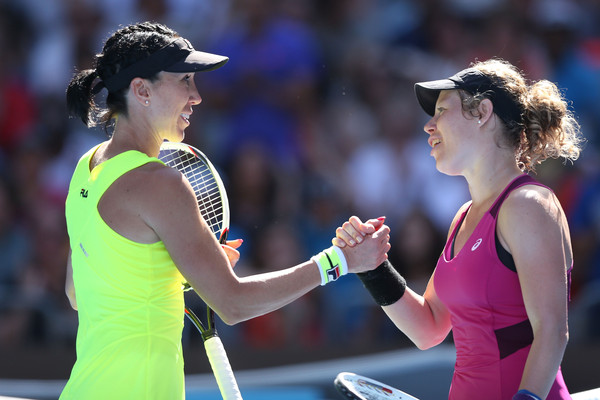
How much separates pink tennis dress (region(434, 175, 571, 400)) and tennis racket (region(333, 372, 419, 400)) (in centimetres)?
22

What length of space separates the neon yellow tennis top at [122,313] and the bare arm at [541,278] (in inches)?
39.9

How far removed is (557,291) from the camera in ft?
7.72

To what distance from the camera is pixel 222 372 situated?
2.72m

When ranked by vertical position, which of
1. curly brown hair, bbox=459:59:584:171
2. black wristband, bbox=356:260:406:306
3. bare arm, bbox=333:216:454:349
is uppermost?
curly brown hair, bbox=459:59:584:171

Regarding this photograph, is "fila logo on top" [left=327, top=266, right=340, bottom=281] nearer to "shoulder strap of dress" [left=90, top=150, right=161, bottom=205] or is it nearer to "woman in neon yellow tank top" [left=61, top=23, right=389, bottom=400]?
"woman in neon yellow tank top" [left=61, top=23, right=389, bottom=400]

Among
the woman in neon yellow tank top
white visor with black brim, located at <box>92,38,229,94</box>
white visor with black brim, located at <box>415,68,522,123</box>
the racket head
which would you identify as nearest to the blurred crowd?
the racket head

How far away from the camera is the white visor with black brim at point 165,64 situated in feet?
7.94

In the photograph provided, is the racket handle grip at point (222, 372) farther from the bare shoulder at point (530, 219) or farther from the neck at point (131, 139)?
the bare shoulder at point (530, 219)

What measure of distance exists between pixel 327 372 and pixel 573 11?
11.7 ft

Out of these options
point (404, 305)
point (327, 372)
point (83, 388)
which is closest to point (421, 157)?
point (327, 372)

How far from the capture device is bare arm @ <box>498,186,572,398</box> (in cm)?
232

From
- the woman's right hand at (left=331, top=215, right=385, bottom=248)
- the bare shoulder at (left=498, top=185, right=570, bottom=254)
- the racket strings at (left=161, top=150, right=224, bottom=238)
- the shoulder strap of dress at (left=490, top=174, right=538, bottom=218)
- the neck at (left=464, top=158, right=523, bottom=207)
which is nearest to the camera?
the bare shoulder at (left=498, top=185, right=570, bottom=254)

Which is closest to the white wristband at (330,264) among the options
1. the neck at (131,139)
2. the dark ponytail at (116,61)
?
the neck at (131,139)

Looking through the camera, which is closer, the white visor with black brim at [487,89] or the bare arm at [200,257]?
the bare arm at [200,257]
